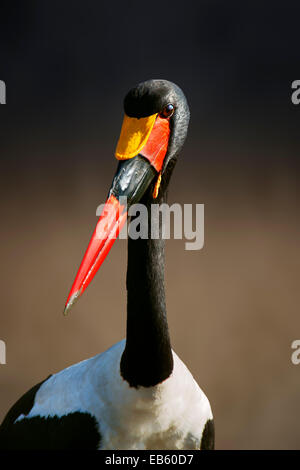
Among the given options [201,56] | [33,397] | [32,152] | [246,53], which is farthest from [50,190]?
[33,397]

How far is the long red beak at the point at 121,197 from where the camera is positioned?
2.60 ft

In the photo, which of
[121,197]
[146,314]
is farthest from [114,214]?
[146,314]

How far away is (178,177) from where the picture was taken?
2062 millimetres

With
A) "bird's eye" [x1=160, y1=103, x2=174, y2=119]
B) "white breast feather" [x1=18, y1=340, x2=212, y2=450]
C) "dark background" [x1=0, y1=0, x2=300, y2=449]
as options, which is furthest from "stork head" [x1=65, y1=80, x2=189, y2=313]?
"dark background" [x1=0, y1=0, x2=300, y2=449]

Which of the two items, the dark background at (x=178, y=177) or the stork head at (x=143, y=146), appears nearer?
the stork head at (x=143, y=146)

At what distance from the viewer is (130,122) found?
86 cm

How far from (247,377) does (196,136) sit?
838 mm

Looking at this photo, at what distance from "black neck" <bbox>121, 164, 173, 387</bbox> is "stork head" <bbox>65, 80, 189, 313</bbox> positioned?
5 cm

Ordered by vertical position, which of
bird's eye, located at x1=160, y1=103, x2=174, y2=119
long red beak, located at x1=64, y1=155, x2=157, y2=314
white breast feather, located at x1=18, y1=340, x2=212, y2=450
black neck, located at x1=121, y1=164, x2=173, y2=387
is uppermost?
bird's eye, located at x1=160, y1=103, x2=174, y2=119

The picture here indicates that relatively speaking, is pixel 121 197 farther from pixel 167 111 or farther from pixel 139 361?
pixel 139 361

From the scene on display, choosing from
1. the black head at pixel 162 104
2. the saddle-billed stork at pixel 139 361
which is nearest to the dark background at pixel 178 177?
the saddle-billed stork at pixel 139 361

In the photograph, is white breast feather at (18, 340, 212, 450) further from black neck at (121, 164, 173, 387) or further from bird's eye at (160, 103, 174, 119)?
bird's eye at (160, 103, 174, 119)

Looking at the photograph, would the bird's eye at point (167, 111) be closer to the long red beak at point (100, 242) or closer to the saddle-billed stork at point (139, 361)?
the saddle-billed stork at point (139, 361)

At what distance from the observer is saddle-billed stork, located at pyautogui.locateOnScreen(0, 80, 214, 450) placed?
84 centimetres
